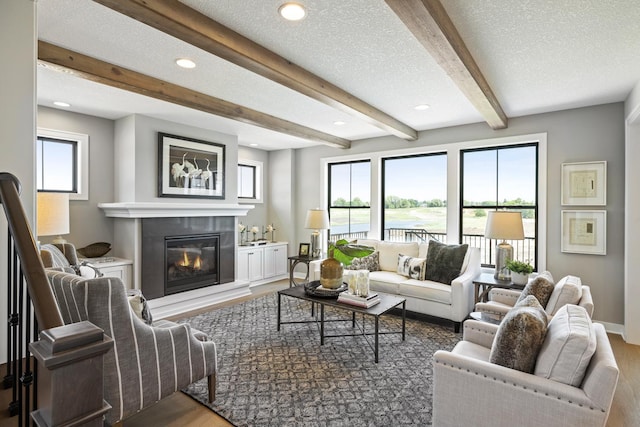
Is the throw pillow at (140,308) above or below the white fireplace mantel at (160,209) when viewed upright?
below

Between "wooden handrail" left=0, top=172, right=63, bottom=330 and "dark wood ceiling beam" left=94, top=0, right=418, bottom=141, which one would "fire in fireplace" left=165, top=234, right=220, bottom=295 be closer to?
"dark wood ceiling beam" left=94, top=0, right=418, bottom=141

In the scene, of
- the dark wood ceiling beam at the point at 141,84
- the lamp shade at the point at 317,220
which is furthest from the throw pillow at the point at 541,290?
the dark wood ceiling beam at the point at 141,84

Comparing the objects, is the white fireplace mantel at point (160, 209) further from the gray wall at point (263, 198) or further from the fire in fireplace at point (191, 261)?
the gray wall at point (263, 198)

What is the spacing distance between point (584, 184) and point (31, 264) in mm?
4767

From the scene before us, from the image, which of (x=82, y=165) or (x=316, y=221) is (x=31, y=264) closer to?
(x=82, y=165)

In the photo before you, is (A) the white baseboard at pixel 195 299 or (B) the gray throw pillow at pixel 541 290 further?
(A) the white baseboard at pixel 195 299

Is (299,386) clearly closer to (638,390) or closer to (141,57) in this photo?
(638,390)

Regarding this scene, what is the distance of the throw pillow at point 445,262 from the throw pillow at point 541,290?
1513 mm

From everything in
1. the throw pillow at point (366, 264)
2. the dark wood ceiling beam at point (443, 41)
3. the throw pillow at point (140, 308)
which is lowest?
the throw pillow at point (366, 264)

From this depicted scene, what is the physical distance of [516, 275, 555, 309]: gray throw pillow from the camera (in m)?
2.39

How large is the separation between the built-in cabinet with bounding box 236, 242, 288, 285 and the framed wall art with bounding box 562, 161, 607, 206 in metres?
4.40

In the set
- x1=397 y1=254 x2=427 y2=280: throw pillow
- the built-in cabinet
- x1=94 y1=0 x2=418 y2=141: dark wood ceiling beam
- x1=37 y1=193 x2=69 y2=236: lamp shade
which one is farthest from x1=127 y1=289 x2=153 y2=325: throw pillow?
the built-in cabinet

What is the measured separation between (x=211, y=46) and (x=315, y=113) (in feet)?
7.04

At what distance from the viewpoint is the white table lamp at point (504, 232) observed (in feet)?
11.7
